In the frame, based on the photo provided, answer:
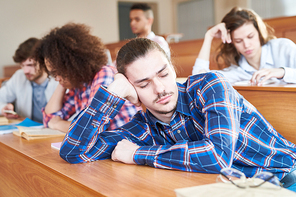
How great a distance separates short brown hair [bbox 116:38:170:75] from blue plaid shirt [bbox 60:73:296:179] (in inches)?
5.3

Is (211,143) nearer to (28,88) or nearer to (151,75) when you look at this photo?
(151,75)

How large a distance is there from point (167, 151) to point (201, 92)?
228 millimetres

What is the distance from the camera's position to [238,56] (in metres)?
2.25

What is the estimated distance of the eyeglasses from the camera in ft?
2.15

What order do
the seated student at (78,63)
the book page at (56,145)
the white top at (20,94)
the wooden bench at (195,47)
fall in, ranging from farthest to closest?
the white top at (20,94), the wooden bench at (195,47), the seated student at (78,63), the book page at (56,145)

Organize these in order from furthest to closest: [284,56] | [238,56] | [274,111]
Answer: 1. [238,56]
2. [284,56]
3. [274,111]

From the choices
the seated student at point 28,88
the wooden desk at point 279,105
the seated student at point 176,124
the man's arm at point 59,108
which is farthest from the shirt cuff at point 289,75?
the seated student at point 28,88

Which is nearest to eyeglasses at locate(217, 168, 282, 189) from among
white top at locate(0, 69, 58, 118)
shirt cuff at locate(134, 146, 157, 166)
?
shirt cuff at locate(134, 146, 157, 166)

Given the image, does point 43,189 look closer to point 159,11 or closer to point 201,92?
point 201,92

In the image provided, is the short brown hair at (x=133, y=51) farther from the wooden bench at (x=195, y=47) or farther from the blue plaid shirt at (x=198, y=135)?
the wooden bench at (x=195, y=47)

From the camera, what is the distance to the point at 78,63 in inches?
71.7

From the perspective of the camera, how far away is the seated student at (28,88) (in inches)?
107

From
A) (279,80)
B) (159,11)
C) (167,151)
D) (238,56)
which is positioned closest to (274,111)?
(279,80)

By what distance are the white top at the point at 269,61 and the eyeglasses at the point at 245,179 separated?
121cm
